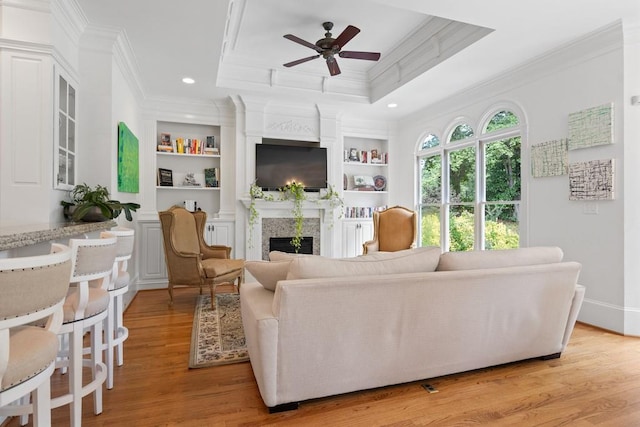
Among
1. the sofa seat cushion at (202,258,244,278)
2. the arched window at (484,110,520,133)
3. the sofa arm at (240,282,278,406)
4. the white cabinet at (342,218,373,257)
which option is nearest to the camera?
the sofa arm at (240,282,278,406)

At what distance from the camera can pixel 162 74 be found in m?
4.31

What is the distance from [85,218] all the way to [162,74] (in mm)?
2316

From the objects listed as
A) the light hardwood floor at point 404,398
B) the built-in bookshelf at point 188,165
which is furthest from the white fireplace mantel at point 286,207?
the light hardwood floor at point 404,398

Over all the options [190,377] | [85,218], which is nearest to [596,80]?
[190,377]

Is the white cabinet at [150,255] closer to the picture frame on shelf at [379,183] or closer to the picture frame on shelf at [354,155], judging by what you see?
the picture frame on shelf at [354,155]

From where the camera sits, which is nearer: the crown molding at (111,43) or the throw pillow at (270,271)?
the throw pillow at (270,271)


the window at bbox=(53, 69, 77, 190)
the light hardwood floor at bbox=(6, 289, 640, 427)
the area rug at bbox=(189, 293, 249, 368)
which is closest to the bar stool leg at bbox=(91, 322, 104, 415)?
the light hardwood floor at bbox=(6, 289, 640, 427)

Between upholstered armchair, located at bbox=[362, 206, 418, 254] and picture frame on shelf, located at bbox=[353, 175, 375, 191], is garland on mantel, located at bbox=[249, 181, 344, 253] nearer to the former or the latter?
picture frame on shelf, located at bbox=[353, 175, 375, 191]

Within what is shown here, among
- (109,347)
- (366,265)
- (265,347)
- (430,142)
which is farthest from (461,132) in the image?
(109,347)

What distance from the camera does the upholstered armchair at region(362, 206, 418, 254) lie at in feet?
16.1

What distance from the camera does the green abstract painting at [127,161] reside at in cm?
362

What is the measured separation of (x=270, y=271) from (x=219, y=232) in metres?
3.38

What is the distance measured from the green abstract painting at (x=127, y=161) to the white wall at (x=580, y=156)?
4468 millimetres

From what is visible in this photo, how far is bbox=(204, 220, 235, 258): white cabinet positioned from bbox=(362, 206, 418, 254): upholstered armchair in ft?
6.69
